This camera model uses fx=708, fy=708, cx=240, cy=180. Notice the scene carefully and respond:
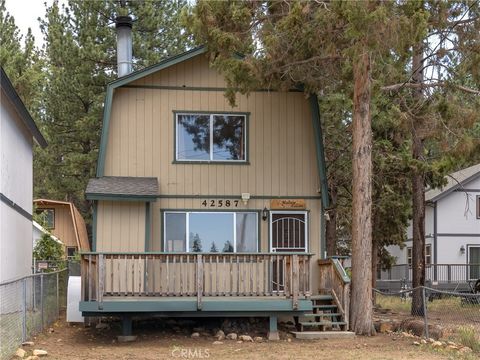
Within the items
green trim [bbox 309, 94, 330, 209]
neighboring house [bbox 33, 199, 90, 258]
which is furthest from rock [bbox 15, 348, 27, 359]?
neighboring house [bbox 33, 199, 90, 258]

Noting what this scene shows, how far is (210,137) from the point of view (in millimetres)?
16594

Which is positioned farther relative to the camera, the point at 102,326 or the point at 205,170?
the point at 205,170

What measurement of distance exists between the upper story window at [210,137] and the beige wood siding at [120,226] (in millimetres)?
1661

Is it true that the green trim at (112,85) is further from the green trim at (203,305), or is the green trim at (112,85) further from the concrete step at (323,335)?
the concrete step at (323,335)

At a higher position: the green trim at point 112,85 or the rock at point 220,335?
the green trim at point 112,85

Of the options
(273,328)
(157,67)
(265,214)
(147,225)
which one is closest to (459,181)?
(265,214)

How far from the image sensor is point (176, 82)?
16547 mm

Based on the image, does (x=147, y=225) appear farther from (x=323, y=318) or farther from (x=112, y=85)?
(x=323, y=318)

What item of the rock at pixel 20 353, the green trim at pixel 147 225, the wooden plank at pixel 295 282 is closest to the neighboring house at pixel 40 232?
the green trim at pixel 147 225

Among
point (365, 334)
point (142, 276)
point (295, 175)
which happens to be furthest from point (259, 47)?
point (365, 334)

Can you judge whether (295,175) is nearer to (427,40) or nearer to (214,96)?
(214,96)

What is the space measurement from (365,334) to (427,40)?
6300mm
